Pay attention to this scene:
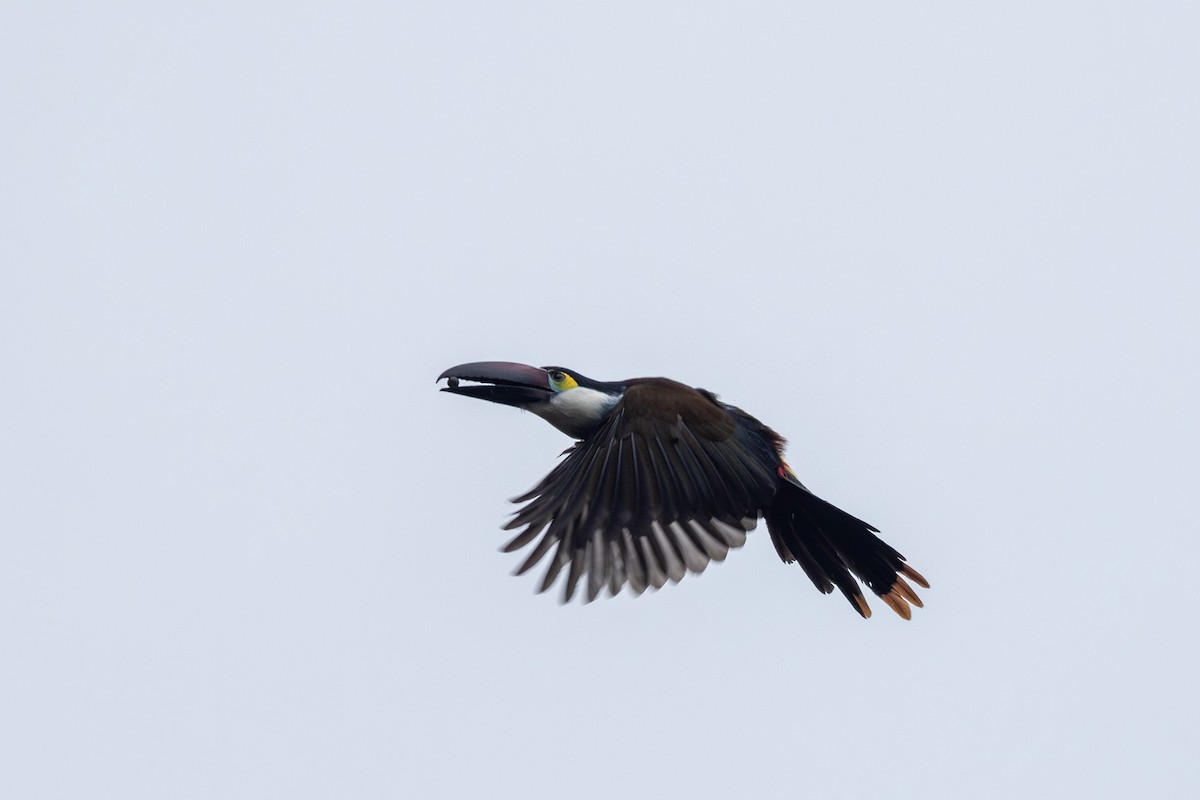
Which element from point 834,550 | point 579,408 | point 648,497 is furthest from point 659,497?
point 834,550

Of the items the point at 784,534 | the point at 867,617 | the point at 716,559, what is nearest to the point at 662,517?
the point at 716,559

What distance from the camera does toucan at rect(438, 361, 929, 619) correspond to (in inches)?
336

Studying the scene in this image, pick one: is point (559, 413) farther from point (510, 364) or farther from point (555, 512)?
point (555, 512)

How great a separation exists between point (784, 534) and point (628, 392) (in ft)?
4.79

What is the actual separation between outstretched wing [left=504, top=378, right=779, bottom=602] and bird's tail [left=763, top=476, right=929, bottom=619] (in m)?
0.35

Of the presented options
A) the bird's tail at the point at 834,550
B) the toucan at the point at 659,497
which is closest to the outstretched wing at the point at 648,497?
the toucan at the point at 659,497

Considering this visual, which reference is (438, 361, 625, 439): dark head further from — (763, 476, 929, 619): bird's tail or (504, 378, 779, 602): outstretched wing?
(763, 476, 929, 619): bird's tail

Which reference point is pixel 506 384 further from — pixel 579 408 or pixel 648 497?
pixel 648 497

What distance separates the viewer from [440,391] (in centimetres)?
965

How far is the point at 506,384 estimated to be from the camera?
9.75 metres

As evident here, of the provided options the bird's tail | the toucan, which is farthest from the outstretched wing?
the bird's tail

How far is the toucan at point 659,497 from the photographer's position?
28.0 feet

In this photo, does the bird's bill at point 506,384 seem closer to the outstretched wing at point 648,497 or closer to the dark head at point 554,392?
the dark head at point 554,392

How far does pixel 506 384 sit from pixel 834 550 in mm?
2366
